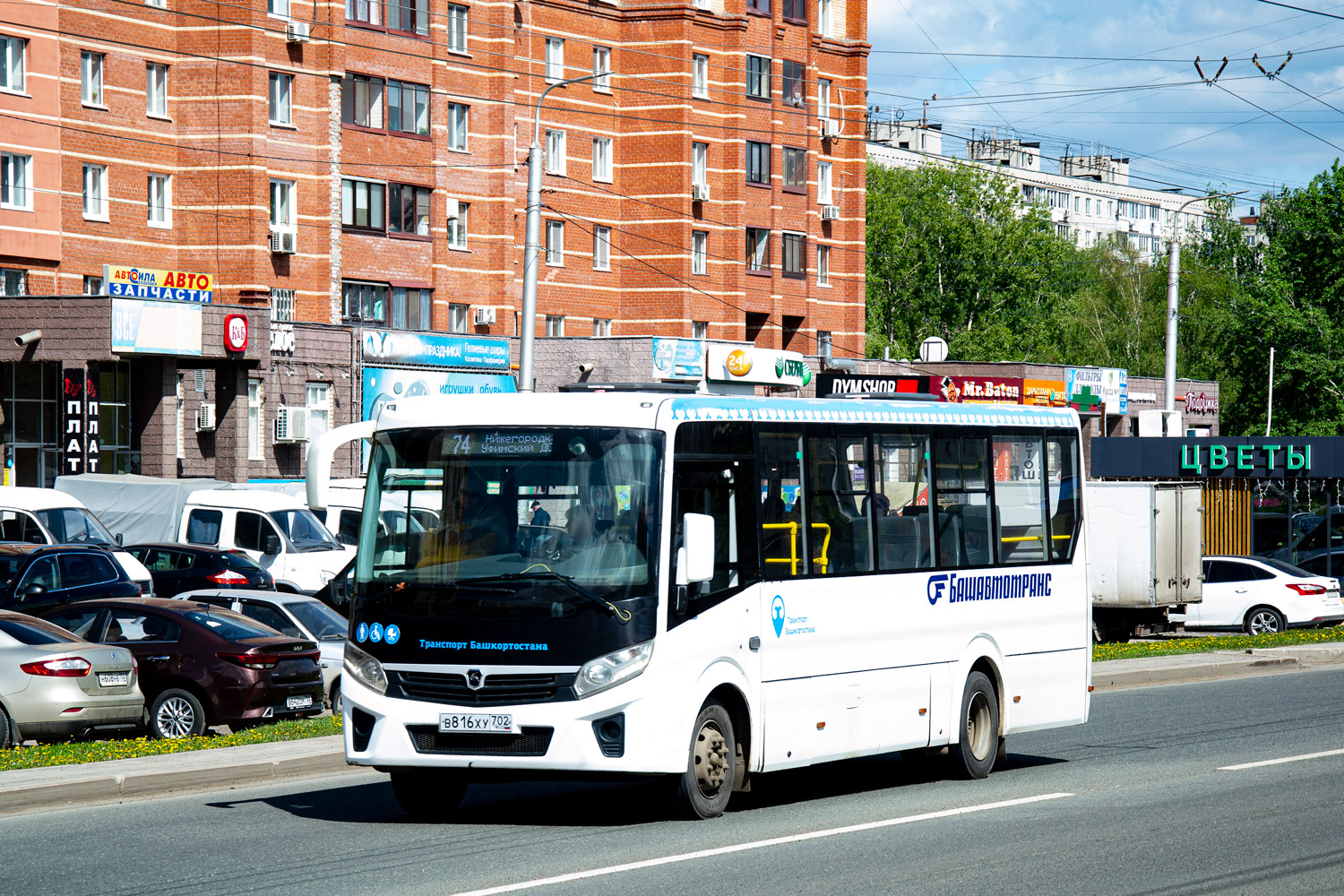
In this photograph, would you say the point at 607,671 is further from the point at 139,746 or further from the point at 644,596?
the point at 139,746

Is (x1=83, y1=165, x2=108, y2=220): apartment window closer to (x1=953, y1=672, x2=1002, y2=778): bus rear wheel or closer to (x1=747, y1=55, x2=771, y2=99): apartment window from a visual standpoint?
(x1=747, y1=55, x2=771, y2=99): apartment window

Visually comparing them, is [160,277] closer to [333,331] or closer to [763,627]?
[333,331]

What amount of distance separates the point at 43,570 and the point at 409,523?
14567 millimetres

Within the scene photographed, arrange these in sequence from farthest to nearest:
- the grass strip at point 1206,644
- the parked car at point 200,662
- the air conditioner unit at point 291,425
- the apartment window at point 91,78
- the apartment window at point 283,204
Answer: the apartment window at point 283,204 → the apartment window at point 91,78 → the air conditioner unit at point 291,425 → the grass strip at point 1206,644 → the parked car at point 200,662

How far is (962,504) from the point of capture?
1355 cm

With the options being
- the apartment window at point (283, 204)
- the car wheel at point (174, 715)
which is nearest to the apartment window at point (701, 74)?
the apartment window at point (283, 204)

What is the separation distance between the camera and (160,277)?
149 ft

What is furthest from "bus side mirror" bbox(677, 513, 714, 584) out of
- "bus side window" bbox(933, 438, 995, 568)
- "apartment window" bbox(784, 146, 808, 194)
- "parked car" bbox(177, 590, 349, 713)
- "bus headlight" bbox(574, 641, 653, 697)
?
"apartment window" bbox(784, 146, 808, 194)

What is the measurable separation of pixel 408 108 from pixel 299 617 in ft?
106

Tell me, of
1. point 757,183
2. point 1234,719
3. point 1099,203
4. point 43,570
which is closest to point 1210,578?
point 1234,719

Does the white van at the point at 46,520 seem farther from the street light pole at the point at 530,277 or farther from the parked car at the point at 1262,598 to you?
the parked car at the point at 1262,598

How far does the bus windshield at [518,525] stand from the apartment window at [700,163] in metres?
49.8

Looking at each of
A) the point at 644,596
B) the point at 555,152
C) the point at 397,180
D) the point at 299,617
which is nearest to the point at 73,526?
the point at 299,617

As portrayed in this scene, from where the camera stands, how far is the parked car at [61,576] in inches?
923
